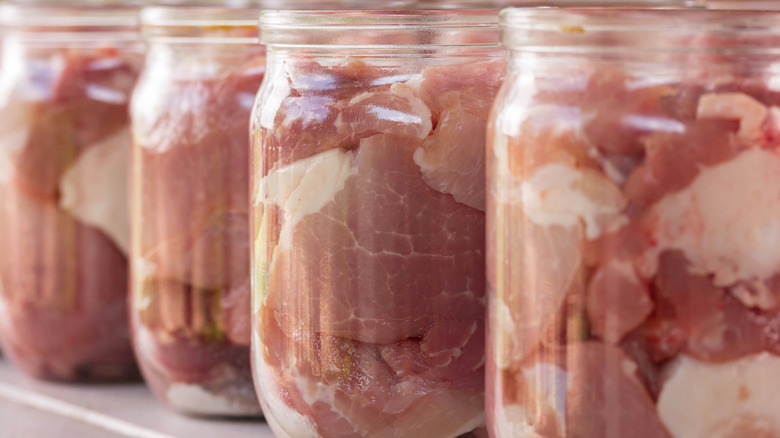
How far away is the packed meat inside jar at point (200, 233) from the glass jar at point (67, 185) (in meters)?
0.12

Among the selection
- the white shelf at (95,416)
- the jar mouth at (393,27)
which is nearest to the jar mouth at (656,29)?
the jar mouth at (393,27)

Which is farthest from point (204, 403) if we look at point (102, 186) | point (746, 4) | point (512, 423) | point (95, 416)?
point (746, 4)

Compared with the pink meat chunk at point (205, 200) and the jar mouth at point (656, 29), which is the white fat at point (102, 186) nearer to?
the pink meat chunk at point (205, 200)

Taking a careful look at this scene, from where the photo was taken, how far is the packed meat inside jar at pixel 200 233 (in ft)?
3.16

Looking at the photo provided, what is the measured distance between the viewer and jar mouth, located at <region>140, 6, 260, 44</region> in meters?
0.97

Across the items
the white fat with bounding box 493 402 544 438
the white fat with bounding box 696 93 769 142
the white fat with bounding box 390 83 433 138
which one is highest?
the white fat with bounding box 696 93 769 142

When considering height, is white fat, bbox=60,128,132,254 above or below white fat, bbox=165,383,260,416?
above

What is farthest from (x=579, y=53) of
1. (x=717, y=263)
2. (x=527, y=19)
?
(x=717, y=263)

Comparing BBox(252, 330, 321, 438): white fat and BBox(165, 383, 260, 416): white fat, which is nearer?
BBox(252, 330, 321, 438): white fat

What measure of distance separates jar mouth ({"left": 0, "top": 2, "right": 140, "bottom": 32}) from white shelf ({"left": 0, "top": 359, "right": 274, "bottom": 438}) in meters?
0.38

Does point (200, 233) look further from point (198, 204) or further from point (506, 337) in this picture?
point (506, 337)

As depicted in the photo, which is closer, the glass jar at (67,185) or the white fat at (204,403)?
the white fat at (204,403)

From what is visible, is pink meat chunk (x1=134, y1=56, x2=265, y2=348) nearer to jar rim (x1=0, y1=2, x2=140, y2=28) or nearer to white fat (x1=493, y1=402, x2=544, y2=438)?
jar rim (x1=0, y1=2, x2=140, y2=28)

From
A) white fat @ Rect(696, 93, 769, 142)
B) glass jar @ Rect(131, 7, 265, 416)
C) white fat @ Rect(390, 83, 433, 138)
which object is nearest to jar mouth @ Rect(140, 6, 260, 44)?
glass jar @ Rect(131, 7, 265, 416)
